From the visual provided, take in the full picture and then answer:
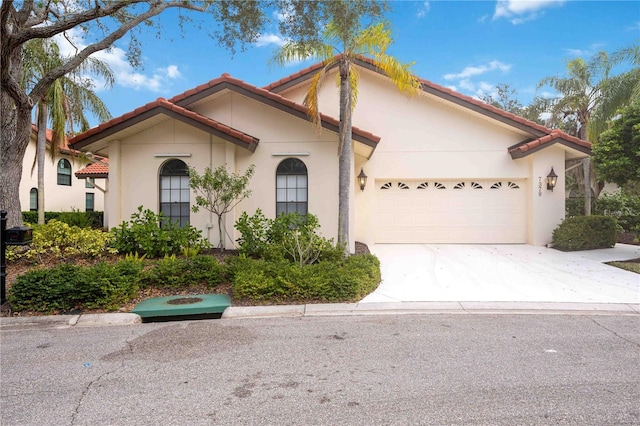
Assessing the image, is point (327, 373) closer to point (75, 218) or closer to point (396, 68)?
point (396, 68)

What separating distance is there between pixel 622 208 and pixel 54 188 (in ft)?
95.5

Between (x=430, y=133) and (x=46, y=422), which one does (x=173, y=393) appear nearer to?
(x=46, y=422)

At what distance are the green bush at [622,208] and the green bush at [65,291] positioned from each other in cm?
1858

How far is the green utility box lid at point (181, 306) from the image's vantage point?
5750mm

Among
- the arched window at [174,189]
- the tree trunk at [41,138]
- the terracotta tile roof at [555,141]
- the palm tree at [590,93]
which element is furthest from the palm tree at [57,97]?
the palm tree at [590,93]

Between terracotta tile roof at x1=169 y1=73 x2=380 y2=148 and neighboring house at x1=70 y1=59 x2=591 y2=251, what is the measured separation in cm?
3

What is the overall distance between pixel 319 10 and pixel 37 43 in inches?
434

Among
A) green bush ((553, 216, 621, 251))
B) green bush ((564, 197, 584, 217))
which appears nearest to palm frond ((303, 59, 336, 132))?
green bush ((553, 216, 621, 251))

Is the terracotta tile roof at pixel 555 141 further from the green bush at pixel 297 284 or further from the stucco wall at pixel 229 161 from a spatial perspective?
the green bush at pixel 297 284

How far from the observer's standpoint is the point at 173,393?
10.7ft

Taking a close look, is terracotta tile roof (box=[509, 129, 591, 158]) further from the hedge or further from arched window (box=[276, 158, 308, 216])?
the hedge

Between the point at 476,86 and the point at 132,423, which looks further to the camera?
the point at 476,86

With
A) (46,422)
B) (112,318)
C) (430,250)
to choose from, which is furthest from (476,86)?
(46,422)

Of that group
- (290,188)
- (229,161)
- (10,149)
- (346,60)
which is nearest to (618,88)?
(346,60)
